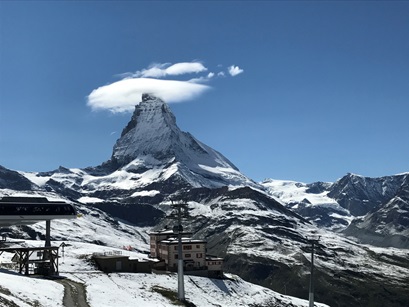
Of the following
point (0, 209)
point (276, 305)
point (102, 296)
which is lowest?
point (276, 305)

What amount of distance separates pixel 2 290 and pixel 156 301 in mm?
30387

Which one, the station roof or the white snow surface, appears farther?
the station roof

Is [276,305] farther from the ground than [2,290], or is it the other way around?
[2,290]

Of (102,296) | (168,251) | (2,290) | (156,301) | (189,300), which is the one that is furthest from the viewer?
(168,251)

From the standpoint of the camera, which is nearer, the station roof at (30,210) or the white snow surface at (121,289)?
the white snow surface at (121,289)

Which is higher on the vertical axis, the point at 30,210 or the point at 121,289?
the point at 30,210

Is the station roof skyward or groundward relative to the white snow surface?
skyward

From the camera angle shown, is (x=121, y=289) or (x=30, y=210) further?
(x=30, y=210)

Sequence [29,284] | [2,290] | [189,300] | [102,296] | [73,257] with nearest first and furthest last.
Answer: [2,290] < [29,284] < [102,296] < [189,300] < [73,257]

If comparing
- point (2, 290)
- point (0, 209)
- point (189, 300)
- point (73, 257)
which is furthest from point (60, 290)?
point (73, 257)

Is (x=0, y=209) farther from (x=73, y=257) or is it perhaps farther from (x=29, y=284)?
(x=29, y=284)

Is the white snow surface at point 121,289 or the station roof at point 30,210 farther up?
the station roof at point 30,210

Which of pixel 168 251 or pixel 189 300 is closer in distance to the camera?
pixel 189 300

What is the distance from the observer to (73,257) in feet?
411
